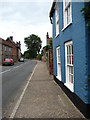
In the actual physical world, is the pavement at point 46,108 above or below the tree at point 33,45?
below

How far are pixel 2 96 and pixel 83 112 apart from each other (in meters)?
3.68

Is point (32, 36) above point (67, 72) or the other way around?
above

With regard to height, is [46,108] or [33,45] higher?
[33,45]

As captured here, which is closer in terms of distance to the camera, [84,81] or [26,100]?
[84,81]

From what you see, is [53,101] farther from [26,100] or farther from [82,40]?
[82,40]

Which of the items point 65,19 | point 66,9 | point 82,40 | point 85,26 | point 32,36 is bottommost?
point 82,40

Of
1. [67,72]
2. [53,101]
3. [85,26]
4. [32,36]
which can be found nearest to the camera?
[85,26]

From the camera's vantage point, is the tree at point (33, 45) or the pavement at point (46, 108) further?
the tree at point (33, 45)

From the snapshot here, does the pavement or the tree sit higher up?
the tree

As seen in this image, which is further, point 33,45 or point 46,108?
point 33,45

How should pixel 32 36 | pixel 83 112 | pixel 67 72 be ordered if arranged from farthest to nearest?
pixel 32 36, pixel 67 72, pixel 83 112

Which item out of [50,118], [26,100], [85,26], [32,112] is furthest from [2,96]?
[85,26]

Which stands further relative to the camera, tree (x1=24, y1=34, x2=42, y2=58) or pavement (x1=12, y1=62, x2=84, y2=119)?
tree (x1=24, y1=34, x2=42, y2=58)

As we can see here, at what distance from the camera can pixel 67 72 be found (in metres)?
5.48
